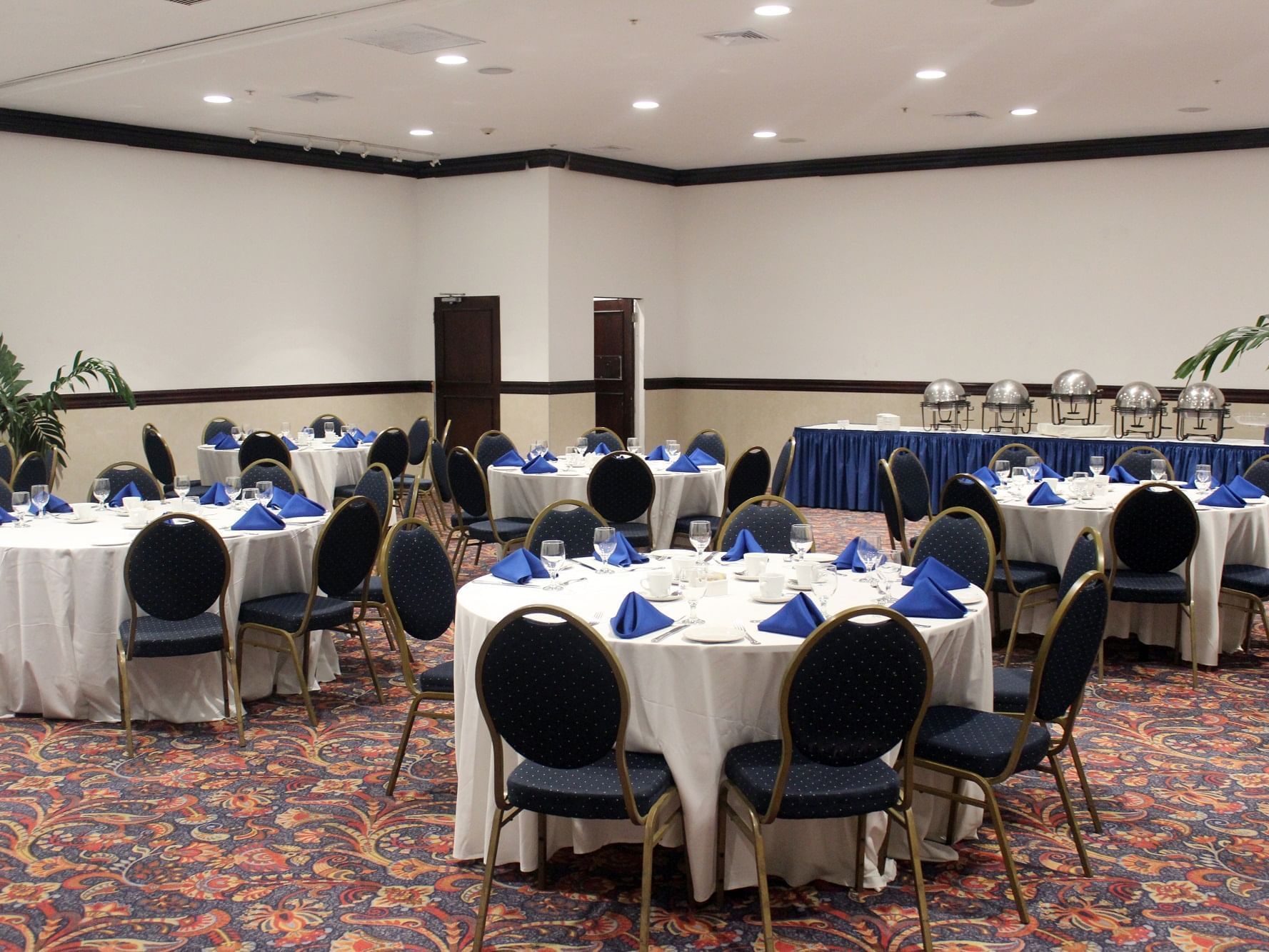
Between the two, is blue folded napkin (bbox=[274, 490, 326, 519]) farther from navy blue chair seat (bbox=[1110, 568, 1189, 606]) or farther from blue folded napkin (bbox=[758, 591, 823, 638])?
navy blue chair seat (bbox=[1110, 568, 1189, 606])

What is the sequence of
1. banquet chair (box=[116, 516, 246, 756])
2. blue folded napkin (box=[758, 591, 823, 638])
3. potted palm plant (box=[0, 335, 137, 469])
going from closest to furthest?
blue folded napkin (box=[758, 591, 823, 638]) → banquet chair (box=[116, 516, 246, 756]) → potted palm plant (box=[0, 335, 137, 469])

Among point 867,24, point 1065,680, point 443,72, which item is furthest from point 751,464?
point 1065,680

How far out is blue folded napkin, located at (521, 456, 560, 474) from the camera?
8172 mm

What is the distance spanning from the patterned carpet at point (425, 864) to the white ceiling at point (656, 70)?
13.5ft

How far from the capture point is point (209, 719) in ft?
18.0

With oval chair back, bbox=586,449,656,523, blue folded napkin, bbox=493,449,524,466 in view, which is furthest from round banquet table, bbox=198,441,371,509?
oval chair back, bbox=586,449,656,523

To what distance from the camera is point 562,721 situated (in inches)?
128

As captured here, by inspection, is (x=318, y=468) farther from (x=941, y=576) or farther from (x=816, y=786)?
(x=816, y=786)

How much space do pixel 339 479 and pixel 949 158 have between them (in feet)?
22.8

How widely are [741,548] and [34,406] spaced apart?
6739mm

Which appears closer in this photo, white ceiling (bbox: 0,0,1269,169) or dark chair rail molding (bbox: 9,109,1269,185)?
white ceiling (bbox: 0,0,1269,169)

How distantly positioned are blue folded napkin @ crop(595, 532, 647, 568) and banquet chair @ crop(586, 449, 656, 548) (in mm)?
2638

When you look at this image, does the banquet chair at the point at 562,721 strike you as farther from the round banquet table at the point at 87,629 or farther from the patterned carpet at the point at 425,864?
the round banquet table at the point at 87,629

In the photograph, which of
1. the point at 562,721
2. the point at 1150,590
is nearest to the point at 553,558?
the point at 562,721
